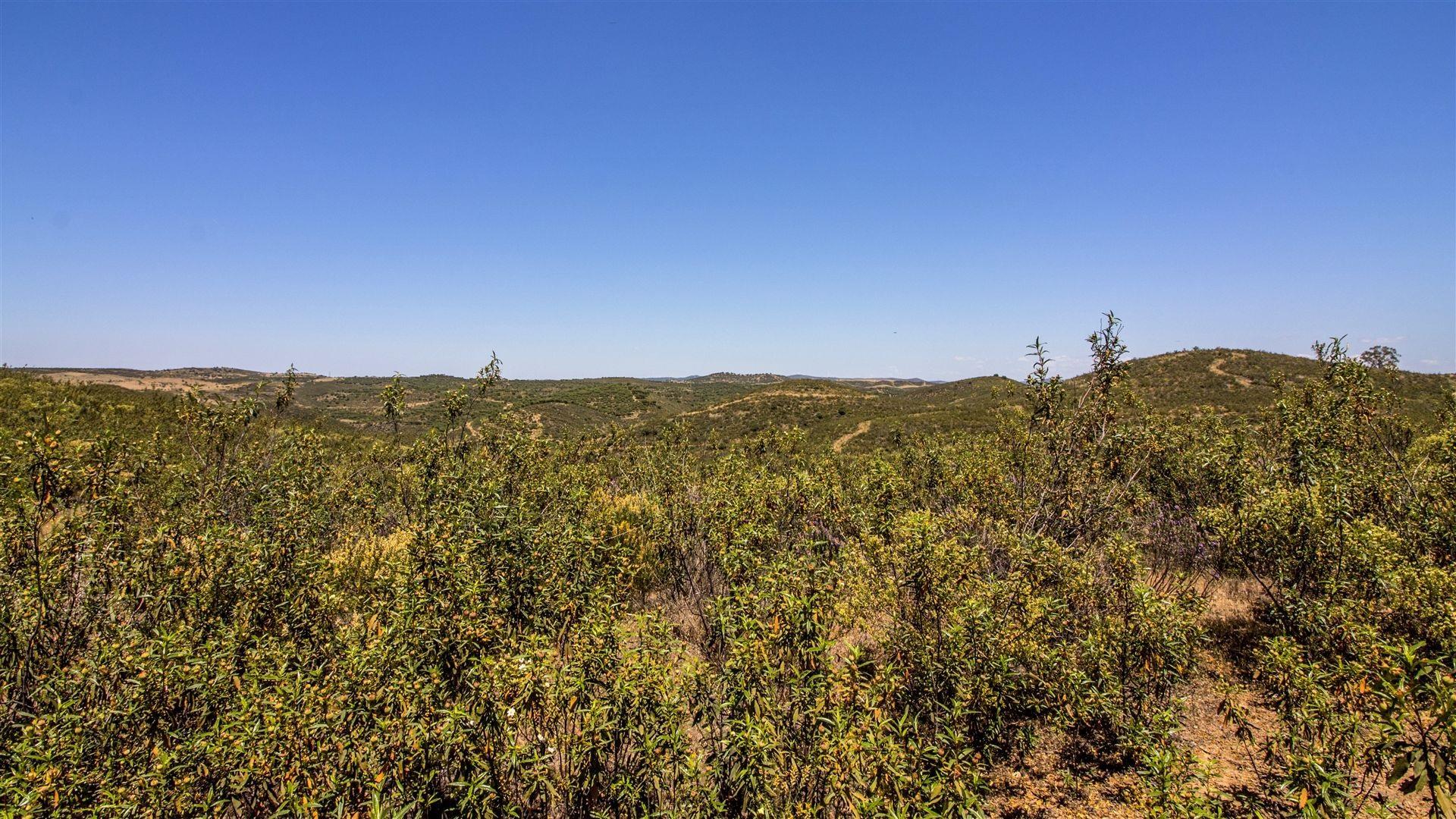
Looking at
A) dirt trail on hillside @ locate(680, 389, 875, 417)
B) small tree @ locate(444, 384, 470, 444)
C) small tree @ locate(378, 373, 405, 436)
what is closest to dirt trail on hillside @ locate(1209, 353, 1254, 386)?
dirt trail on hillside @ locate(680, 389, 875, 417)

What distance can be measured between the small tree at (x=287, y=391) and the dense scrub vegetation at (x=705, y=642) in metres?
0.73

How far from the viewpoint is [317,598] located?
23.0 feet

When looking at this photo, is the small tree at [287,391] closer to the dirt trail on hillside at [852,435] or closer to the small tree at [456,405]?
the small tree at [456,405]

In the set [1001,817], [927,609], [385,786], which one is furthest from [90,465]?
[1001,817]

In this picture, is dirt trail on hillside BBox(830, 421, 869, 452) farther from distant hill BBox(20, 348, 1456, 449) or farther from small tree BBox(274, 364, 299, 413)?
small tree BBox(274, 364, 299, 413)

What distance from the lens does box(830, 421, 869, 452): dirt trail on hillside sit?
53706 mm

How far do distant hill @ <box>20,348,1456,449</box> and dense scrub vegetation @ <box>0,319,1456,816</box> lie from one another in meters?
3.70

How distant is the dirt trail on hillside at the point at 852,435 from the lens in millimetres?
53706

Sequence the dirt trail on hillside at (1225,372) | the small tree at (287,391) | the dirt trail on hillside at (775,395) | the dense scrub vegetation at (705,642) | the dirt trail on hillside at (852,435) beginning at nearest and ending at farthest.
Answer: the dense scrub vegetation at (705,642) → the small tree at (287,391) → the dirt trail on hillside at (852,435) → the dirt trail on hillside at (1225,372) → the dirt trail on hillside at (775,395)

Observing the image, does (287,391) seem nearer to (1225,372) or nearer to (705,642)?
(705,642)

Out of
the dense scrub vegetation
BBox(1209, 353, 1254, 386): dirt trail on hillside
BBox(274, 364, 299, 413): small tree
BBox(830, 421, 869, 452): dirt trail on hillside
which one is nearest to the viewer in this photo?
the dense scrub vegetation

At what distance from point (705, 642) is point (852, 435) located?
48.1 m

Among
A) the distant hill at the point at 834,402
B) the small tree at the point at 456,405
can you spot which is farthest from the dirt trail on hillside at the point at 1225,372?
the small tree at the point at 456,405

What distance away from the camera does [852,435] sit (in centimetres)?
5684
